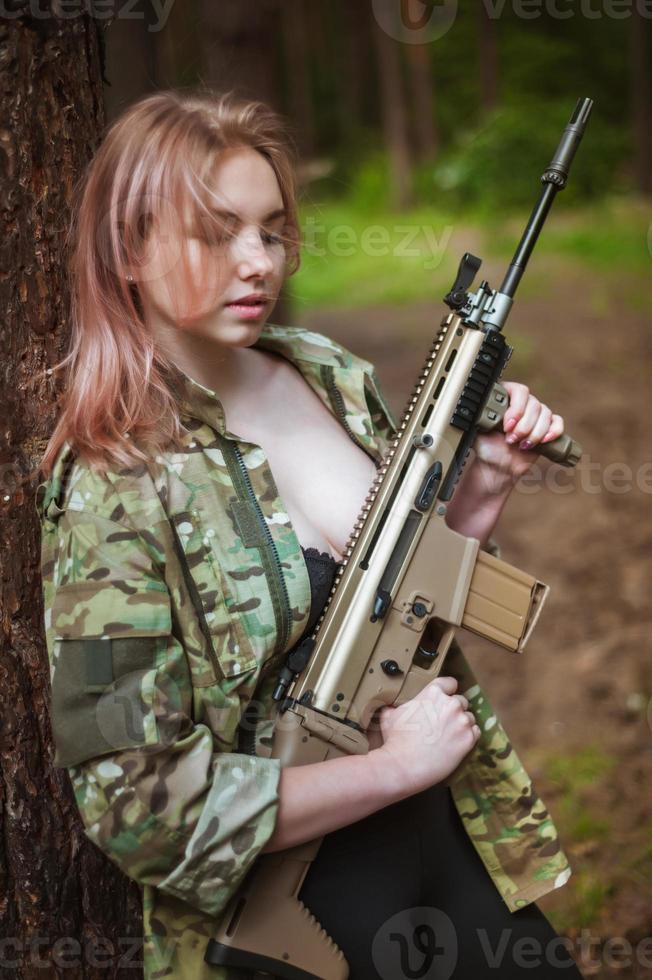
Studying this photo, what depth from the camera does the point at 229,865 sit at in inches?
57.9

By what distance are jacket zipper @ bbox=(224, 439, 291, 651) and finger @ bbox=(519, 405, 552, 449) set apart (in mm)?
617

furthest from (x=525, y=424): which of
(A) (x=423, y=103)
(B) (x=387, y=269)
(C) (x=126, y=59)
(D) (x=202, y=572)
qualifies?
(A) (x=423, y=103)

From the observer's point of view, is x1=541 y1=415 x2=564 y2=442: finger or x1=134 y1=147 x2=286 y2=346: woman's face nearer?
x1=134 y1=147 x2=286 y2=346: woman's face

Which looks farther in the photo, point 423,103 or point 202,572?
point 423,103

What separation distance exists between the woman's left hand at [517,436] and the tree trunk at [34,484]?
2.82ft

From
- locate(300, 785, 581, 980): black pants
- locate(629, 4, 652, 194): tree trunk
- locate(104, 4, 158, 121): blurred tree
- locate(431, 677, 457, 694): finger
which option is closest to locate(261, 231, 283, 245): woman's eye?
locate(431, 677, 457, 694): finger

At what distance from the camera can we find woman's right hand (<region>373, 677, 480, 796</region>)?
5.40ft

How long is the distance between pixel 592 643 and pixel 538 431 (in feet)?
9.29

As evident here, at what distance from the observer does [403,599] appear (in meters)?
1.82

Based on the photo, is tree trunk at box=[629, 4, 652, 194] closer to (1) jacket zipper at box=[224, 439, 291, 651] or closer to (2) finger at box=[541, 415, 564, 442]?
(2) finger at box=[541, 415, 564, 442]

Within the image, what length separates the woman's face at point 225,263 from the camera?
156 centimetres

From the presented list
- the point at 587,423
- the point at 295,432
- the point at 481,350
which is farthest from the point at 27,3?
the point at 587,423

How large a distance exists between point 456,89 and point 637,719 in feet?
66.1

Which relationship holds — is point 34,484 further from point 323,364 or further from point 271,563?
point 323,364
